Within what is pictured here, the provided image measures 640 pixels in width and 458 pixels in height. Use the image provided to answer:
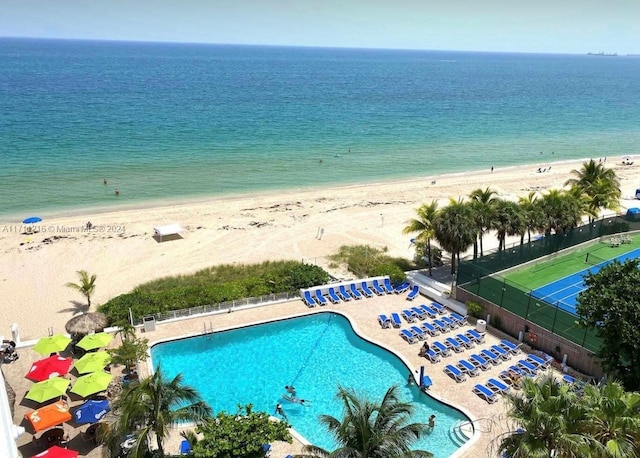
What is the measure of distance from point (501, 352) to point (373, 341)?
17.4 ft

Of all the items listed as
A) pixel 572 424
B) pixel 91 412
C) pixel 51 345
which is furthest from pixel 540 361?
pixel 51 345

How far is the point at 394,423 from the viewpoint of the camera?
10.3 metres

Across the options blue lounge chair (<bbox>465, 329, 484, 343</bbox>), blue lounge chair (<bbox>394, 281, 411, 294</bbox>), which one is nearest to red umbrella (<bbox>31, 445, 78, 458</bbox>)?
blue lounge chair (<bbox>465, 329, 484, 343</bbox>)

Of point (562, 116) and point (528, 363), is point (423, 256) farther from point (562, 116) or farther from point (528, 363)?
point (562, 116)

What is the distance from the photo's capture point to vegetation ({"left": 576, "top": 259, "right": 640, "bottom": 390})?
14.1m

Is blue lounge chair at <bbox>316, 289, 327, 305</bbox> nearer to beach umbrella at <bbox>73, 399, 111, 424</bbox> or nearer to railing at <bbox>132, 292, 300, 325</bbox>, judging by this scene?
railing at <bbox>132, 292, 300, 325</bbox>

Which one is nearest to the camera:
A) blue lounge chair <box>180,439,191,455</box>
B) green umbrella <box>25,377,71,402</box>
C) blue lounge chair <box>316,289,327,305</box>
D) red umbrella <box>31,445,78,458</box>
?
red umbrella <box>31,445,78,458</box>

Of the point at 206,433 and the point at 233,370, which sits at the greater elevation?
the point at 206,433

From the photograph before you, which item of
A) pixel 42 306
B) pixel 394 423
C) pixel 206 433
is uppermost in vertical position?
pixel 394 423

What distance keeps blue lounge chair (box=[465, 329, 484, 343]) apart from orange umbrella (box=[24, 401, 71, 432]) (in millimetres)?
15739

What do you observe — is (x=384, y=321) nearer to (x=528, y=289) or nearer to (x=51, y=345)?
(x=528, y=289)

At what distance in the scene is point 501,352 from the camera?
64.8ft

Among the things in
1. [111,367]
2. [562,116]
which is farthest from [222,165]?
[562,116]

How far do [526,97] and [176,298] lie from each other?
131 meters
